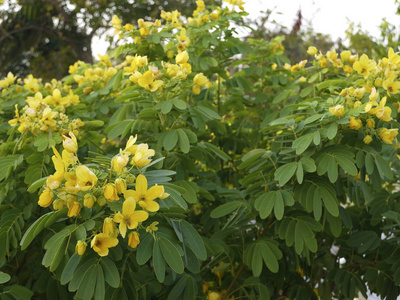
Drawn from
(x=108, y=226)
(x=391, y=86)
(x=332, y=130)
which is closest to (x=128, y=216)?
(x=108, y=226)

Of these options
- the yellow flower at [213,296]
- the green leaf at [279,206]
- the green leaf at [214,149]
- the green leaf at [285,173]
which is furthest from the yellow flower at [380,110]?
the yellow flower at [213,296]

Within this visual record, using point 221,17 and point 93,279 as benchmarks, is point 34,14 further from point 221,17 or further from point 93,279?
point 93,279

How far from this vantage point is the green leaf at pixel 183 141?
159 centimetres

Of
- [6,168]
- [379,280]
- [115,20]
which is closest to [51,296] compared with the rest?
[6,168]

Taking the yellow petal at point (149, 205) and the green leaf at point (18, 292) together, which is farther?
the green leaf at point (18, 292)

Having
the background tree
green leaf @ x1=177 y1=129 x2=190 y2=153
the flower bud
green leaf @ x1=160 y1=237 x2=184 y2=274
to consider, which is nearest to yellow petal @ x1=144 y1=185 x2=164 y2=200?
the flower bud

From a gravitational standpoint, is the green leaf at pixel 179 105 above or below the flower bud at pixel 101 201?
below

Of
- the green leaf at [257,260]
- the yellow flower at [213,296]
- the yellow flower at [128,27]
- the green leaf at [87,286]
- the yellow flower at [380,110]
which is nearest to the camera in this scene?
the green leaf at [87,286]

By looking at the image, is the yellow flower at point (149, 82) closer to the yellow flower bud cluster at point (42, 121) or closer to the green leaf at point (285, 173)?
the yellow flower bud cluster at point (42, 121)

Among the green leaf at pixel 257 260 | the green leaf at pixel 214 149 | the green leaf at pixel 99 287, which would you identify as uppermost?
the green leaf at pixel 99 287

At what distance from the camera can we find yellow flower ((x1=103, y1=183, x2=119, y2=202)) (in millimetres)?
1018

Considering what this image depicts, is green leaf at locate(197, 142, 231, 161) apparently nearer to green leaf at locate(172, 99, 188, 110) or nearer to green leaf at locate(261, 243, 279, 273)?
green leaf at locate(172, 99, 188, 110)

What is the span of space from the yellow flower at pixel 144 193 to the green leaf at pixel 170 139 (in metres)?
0.55

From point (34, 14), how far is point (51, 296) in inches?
263
